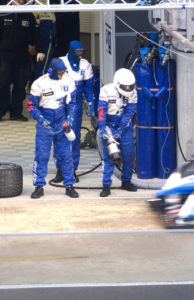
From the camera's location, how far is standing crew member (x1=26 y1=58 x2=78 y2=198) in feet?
35.6

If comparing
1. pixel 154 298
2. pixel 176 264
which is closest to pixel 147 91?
pixel 176 264

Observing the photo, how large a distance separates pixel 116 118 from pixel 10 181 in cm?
181

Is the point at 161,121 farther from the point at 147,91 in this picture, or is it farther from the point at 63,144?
the point at 63,144

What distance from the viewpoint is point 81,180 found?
12.4 meters

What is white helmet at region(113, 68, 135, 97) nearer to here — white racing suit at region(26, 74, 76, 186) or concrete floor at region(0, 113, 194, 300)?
white racing suit at region(26, 74, 76, 186)

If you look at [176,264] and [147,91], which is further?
[147,91]

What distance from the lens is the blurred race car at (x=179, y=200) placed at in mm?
9445

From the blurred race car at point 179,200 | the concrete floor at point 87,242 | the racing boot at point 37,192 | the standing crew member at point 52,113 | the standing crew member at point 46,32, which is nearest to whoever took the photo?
the concrete floor at point 87,242

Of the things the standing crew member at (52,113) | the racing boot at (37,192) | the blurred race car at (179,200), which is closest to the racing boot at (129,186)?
the standing crew member at (52,113)

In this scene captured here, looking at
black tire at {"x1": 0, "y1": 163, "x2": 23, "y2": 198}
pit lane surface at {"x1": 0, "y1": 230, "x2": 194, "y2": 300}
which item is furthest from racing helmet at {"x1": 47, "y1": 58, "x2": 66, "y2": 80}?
pit lane surface at {"x1": 0, "y1": 230, "x2": 194, "y2": 300}

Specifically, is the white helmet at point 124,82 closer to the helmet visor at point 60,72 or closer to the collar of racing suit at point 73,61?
the helmet visor at point 60,72

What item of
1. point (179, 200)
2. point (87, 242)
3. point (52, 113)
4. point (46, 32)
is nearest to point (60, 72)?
point (52, 113)

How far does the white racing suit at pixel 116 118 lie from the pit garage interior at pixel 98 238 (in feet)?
1.75

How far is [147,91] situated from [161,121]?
0.53 metres
